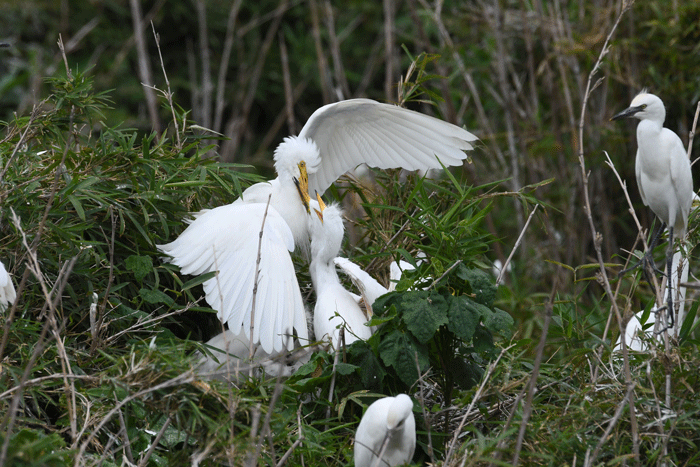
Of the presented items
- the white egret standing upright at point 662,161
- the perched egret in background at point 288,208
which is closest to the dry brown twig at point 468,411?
the perched egret in background at point 288,208

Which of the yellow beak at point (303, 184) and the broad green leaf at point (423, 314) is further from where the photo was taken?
the yellow beak at point (303, 184)

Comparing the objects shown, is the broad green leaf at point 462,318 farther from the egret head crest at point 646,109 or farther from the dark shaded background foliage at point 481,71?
the dark shaded background foliage at point 481,71

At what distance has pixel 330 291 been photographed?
272 cm

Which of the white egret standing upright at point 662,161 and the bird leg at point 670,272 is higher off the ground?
the white egret standing upright at point 662,161

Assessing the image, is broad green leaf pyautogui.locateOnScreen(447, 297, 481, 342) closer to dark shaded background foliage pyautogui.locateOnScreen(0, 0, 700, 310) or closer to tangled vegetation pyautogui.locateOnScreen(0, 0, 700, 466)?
tangled vegetation pyautogui.locateOnScreen(0, 0, 700, 466)

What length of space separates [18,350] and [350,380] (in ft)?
3.04

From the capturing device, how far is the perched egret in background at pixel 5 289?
2180mm

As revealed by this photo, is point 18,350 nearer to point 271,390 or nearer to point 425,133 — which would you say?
point 271,390

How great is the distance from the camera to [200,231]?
8.91 ft

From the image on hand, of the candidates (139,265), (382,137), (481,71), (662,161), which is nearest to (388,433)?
(139,265)

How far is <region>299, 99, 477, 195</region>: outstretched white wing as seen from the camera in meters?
3.21

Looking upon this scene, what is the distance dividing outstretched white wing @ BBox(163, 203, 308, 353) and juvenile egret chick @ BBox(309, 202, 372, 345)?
0.24ft

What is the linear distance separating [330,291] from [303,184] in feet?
1.74

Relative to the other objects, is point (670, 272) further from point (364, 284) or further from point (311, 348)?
point (311, 348)
